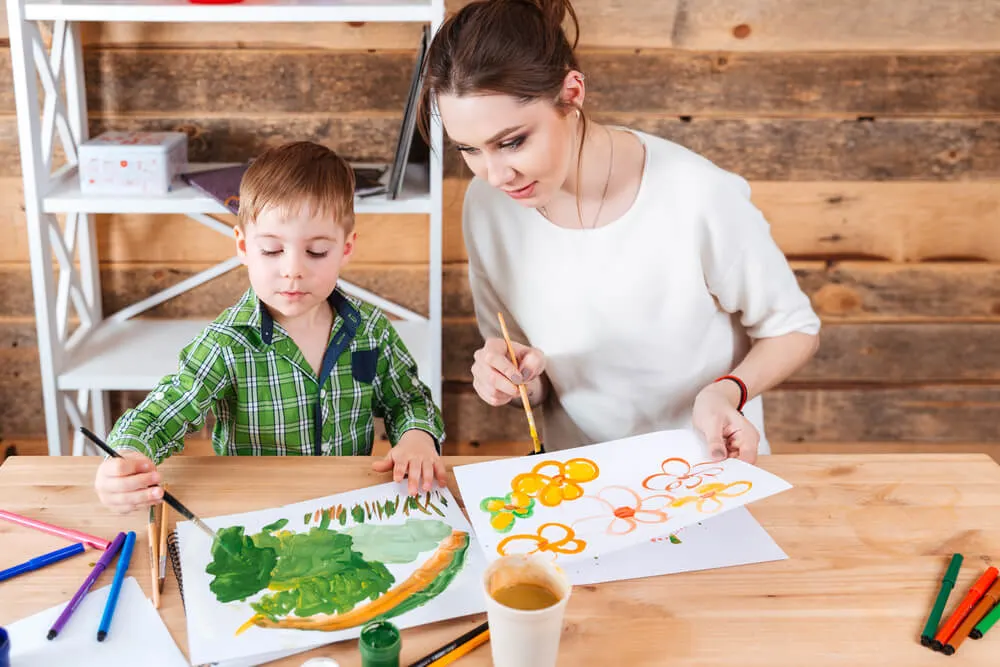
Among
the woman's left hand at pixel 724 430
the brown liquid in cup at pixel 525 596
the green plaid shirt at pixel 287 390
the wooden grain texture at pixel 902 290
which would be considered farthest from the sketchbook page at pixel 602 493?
A: the wooden grain texture at pixel 902 290

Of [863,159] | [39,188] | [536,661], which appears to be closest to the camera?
[536,661]

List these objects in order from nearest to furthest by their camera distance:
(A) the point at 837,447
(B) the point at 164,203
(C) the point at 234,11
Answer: (C) the point at 234,11 < (B) the point at 164,203 < (A) the point at 837,447

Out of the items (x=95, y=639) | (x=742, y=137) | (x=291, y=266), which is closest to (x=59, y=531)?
(x=95, y=639)

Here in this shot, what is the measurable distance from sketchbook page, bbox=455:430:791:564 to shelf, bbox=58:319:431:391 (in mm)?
859

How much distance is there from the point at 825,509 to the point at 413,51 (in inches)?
50.9

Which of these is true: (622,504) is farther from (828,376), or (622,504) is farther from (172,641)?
(828,376)

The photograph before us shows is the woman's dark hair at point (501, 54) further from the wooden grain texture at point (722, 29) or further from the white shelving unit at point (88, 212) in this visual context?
the wooden grain texture at point (722, 29)

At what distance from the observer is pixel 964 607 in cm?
89

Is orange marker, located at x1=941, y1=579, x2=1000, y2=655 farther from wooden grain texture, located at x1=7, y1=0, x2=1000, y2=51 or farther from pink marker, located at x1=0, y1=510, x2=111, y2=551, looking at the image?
wooden grain texture, located at x1=7, y1=0, x2=1000, y2=51

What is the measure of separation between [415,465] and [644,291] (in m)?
0.48

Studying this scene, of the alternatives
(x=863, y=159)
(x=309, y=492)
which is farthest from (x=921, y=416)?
(x=309, y=492)

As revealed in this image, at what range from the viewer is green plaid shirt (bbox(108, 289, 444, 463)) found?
1.24 m

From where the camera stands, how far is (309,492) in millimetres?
1077

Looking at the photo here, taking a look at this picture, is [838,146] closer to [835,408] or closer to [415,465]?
[835,408]
